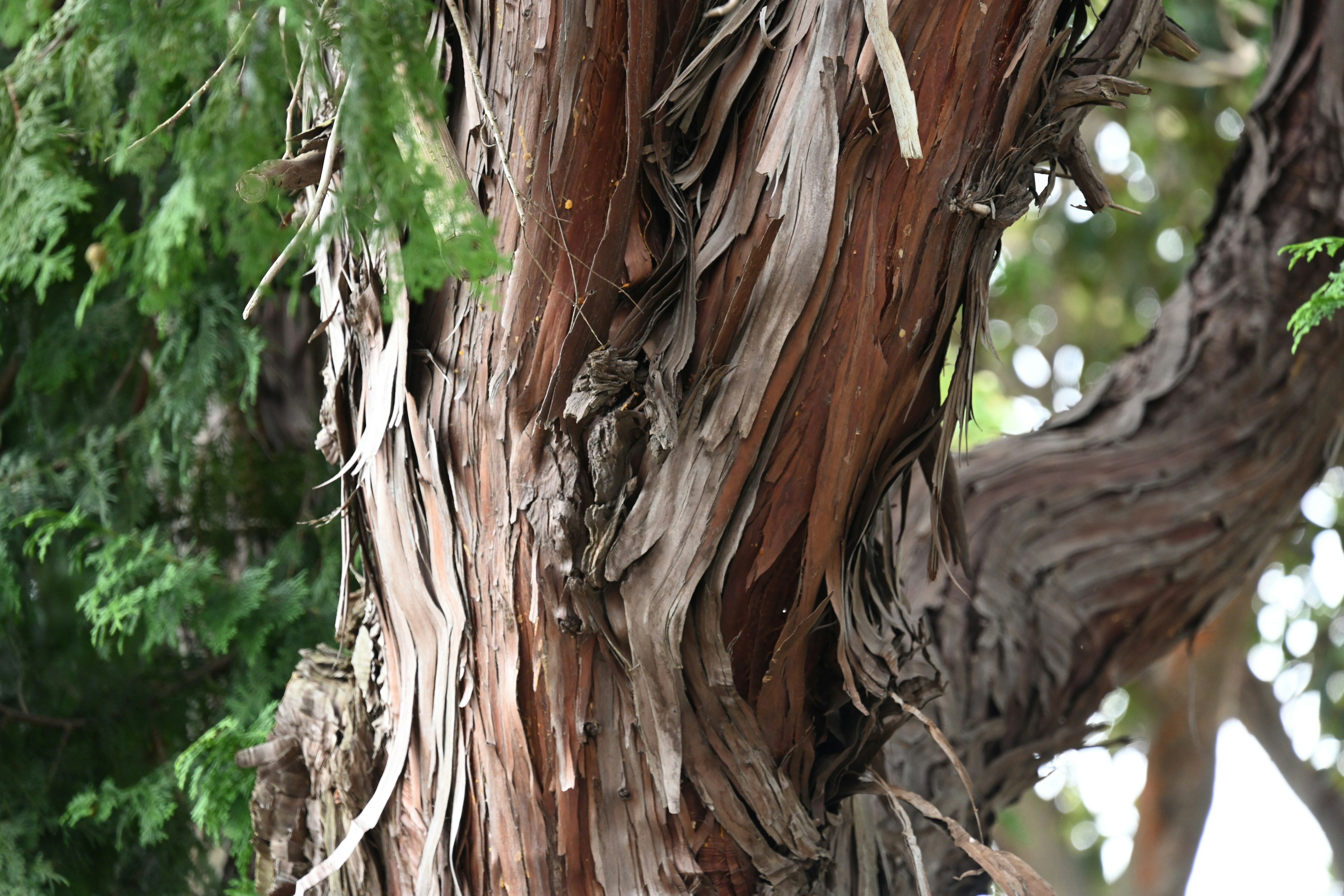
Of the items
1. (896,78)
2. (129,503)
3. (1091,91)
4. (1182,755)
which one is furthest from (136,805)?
(1182,755)

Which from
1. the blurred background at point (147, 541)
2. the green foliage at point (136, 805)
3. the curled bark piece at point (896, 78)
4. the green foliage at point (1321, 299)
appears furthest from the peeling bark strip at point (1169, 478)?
the green foliage at point (136, 805)

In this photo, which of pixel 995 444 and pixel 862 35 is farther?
pixel 995 444

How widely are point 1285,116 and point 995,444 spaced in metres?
0.82

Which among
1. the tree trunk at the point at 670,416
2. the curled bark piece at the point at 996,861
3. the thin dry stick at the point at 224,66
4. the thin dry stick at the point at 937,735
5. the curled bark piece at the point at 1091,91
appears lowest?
the curled bark piece at the point at 996,861

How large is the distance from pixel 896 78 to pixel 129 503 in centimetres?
162

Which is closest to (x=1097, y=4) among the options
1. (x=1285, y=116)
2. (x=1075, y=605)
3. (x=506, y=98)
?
(x=1285, y=116)

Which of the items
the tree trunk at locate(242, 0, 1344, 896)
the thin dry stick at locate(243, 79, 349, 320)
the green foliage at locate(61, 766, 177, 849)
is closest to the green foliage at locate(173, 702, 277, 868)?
the green foliage at locate(61, 766, 177, 849)

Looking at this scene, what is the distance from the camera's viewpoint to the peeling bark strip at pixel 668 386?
0.92m

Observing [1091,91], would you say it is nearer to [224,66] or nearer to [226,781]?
[224,66]

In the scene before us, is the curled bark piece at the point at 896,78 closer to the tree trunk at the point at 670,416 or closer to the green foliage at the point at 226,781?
the tree trunk at the point at 670,416

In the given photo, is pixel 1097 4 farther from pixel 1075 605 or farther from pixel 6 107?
pixel 6 107

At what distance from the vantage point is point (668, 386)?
941 mm

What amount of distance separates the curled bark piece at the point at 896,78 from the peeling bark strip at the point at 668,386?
0.06m

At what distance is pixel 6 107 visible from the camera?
1461 mm
